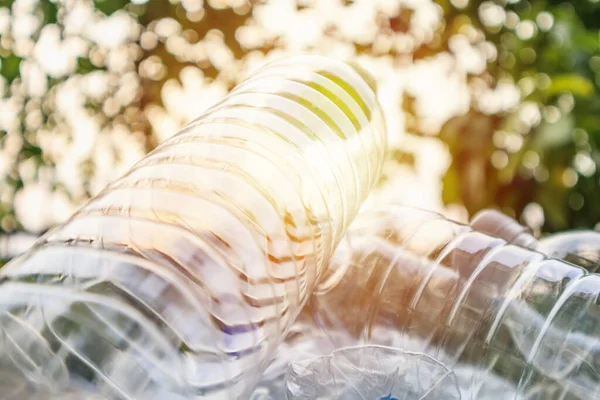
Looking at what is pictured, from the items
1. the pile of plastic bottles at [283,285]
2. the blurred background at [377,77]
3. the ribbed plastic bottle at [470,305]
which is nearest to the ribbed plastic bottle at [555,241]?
the pile of plastic bottles at [283,285]

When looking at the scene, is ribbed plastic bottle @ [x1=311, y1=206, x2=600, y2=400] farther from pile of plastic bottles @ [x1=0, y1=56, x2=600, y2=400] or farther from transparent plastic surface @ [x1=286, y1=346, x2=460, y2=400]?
transparent plastic surface @ [x1=286, y1=346, x2=460, y2=400]

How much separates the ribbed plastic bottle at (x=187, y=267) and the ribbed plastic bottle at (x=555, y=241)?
358 millimetres

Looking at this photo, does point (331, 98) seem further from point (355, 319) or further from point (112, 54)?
point (112, 54)

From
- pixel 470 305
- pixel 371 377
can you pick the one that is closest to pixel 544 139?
pixel 470 305

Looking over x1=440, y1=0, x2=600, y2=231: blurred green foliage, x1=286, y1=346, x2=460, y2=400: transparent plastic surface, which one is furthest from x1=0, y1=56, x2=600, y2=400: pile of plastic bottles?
x1=440, y1=0, x2=600, y2=231: blurred green foliage

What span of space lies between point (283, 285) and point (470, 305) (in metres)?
0.30

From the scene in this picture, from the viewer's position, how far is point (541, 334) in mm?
680

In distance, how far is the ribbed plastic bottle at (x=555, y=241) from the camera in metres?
0.87

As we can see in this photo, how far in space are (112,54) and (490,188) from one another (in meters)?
0.96

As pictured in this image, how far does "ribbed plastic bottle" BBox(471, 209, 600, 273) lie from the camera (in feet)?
2.85

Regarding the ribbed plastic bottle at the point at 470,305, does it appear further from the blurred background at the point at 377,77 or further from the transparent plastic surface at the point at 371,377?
the blurred background at the point at 377,77

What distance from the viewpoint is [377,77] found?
1373 mm

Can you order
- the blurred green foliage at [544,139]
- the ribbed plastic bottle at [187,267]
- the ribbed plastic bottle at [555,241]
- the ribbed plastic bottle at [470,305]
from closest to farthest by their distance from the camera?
the ribbed plastic bottle at [187,267] < the ribbed plastic bottle at [470,305] < the ribbed plastic bottle at [555,241] < the blurred green foliage at [544,139]

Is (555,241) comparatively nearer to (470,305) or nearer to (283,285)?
(470,305)
